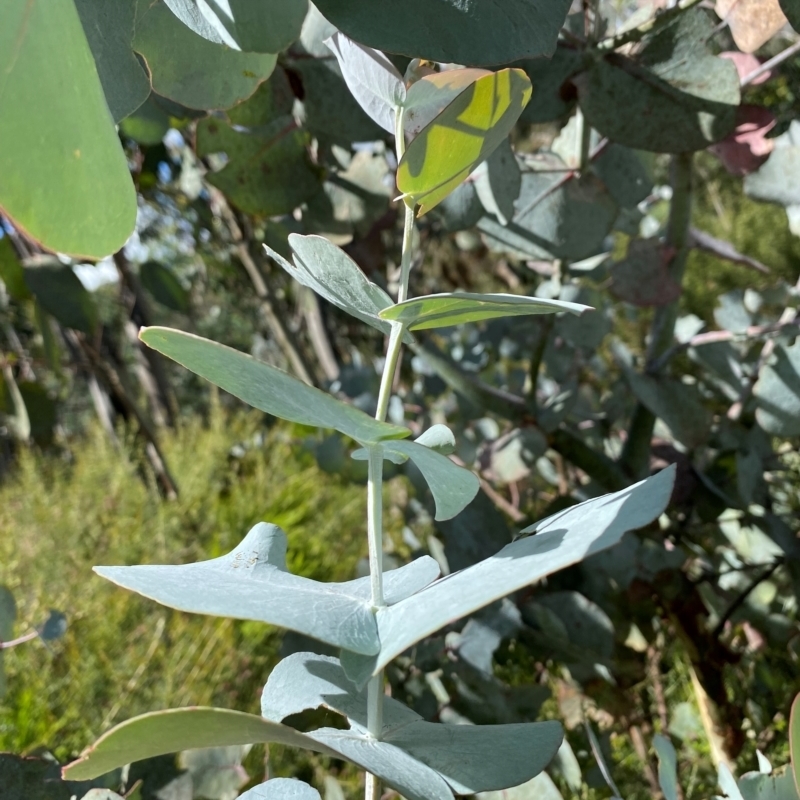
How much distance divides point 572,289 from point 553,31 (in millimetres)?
396

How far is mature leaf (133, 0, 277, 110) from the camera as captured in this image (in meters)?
0.25

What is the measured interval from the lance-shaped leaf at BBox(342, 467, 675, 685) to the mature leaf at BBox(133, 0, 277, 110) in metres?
0.19

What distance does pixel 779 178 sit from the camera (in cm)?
50

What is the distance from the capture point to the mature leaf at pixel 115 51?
217 millimetres

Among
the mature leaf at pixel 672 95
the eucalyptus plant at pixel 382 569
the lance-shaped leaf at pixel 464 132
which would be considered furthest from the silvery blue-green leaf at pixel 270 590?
the mature leaf at pixel 672 95

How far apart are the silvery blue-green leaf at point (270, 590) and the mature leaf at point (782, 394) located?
35cm

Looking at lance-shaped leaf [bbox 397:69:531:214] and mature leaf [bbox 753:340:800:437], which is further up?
lance-shaped leaf [bbox 397:69:531:214]

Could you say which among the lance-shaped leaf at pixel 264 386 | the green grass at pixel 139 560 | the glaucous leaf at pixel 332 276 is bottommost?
the green grass at pixel 139 560

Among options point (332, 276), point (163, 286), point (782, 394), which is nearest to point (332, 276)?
point (332, 276)

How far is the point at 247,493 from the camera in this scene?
2.53 meters

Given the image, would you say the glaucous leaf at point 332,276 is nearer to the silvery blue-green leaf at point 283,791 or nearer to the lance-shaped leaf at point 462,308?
the lance-shaped leaf at point 462,308

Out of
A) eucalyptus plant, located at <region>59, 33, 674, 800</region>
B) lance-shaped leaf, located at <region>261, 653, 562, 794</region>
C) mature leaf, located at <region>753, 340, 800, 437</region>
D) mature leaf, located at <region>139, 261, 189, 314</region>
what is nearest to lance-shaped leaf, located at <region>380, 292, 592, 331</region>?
eucalyptus plant, located at <region>59, 33, 674, 800</region>

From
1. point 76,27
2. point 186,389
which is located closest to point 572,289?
point 76,27

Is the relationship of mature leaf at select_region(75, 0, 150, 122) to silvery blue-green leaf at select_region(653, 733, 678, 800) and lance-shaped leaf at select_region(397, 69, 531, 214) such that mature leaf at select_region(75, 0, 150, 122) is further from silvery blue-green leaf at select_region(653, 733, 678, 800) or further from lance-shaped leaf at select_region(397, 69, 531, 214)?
silvery blue-green leaf at select_region(653, 733, 678, 800)
